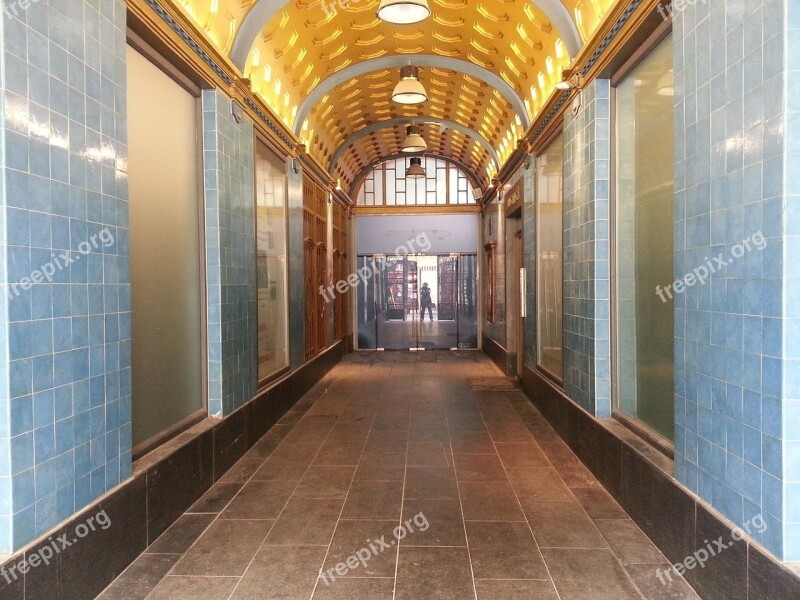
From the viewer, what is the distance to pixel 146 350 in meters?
3.75

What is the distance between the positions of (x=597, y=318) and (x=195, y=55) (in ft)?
11.9

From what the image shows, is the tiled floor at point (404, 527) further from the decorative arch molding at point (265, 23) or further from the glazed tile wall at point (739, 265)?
the decorative arch molding at point (265, 23)

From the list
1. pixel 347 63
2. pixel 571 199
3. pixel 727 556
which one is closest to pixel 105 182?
pixel 727 556

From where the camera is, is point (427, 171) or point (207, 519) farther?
point (427, 171)

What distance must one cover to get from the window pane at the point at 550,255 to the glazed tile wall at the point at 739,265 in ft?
9.26

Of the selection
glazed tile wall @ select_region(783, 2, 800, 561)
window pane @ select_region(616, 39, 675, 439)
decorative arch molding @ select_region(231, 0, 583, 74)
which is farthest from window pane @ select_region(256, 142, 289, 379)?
glazed tile wall @ select_region(783, 2, 800, 561)

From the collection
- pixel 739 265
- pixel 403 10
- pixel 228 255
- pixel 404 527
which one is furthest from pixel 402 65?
pixel 739 265

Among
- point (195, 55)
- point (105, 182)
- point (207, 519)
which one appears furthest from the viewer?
point (195, 55)

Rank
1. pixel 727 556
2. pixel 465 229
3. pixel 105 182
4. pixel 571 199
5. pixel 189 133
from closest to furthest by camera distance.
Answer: pixel 727 556
pixel 105 182
pixel 189 133
pixel 571 199
pixel 465 229

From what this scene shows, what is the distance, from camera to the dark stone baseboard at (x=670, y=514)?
2270 millimetres

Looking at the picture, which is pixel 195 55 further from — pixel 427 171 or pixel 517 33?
pixel 427 171

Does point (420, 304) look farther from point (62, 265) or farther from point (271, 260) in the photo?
point (62, 265)

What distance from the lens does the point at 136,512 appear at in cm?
318

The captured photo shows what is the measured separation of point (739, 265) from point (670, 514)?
144 centimetres
